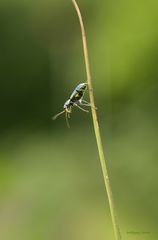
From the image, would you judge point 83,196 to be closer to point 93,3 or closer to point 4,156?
point 4,156

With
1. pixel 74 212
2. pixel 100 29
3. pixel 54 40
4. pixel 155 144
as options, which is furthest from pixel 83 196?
pixel 54 40

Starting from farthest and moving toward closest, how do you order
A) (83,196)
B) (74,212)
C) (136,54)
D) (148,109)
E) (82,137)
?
(82,137) → (136,54) → (148,109) → (83,196) → (74,212)

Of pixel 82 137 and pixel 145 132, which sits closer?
pixel 145 132

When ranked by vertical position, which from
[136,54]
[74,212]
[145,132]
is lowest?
[74,212]

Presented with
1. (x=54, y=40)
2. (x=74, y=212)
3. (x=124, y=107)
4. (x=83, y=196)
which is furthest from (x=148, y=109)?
(x=54, y=40)

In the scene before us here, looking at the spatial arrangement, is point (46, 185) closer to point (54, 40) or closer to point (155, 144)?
point (155, 144)

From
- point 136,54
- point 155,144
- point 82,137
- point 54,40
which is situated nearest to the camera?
point 155,144

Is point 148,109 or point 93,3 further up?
point 93,3
